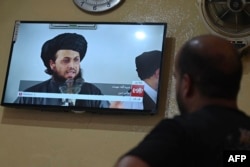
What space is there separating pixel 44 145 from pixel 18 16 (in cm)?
94

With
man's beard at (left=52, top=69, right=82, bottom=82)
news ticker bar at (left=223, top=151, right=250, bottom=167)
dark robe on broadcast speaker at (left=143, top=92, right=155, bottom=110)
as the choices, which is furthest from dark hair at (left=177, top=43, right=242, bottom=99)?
man's beard at (left=52, top=69, right=82, bottom=82)

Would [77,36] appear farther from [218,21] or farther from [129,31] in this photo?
[218,21]

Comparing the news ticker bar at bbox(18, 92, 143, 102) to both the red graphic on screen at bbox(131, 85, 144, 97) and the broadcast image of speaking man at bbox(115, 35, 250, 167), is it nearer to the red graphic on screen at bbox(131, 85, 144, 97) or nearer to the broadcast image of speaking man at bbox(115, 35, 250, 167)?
the red graphic on screen at bbox(131, 85, 144, 97)

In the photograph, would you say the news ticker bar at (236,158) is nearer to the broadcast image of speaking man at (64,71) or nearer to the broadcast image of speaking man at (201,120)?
the broadcast image of speaking man at (201,120)

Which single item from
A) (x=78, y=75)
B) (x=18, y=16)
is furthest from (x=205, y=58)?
(x=18, y=16)

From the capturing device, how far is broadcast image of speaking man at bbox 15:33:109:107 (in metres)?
2.25

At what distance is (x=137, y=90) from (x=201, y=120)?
1292 millimetres

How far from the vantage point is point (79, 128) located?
2.30m

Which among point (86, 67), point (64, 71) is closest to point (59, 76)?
point (64, 71)

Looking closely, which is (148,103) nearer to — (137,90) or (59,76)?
(137,90)

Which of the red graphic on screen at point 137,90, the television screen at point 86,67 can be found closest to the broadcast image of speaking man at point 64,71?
the television screen at point 86,67

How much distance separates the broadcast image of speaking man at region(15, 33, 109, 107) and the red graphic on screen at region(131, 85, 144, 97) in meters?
0.17

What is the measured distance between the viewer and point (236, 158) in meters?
0.93

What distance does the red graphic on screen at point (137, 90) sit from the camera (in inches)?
85.4
